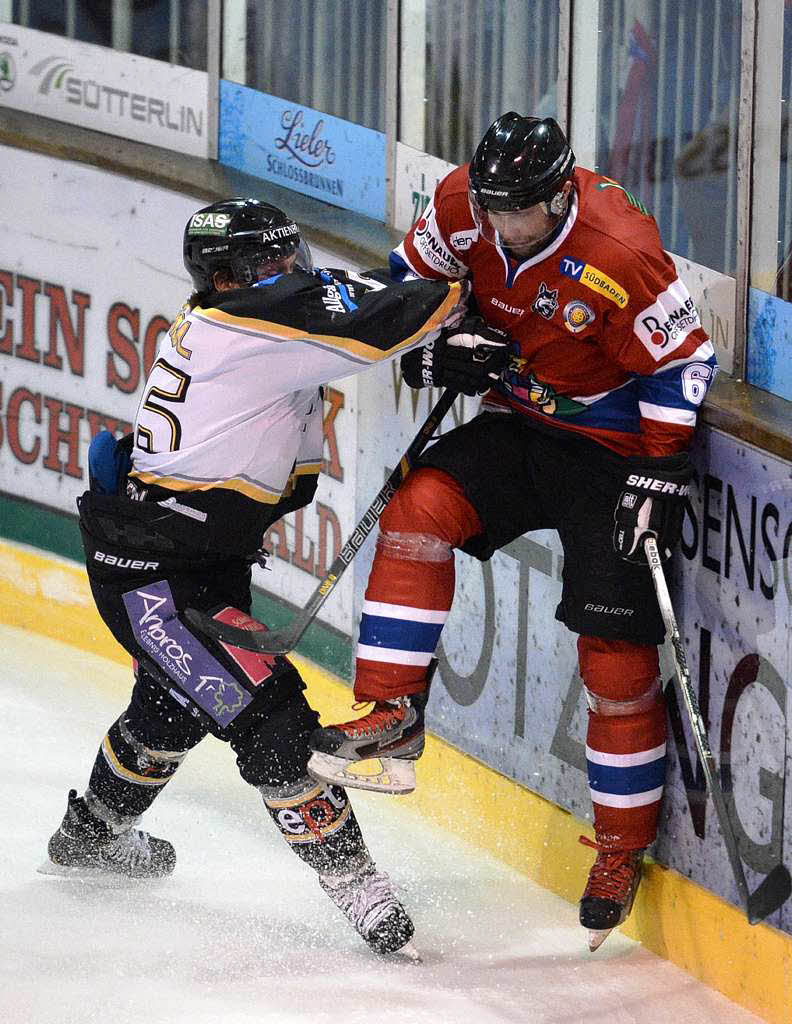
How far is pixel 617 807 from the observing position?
3340 millimetres

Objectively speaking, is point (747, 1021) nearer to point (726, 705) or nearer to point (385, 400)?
point (726, 705)

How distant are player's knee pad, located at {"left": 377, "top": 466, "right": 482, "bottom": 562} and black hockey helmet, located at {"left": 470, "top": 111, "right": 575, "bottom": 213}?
55 cm

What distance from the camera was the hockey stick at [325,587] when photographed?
3328mm

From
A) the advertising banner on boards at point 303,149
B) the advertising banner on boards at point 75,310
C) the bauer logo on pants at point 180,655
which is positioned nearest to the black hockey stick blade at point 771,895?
the bauer logo on pants at point 180,655

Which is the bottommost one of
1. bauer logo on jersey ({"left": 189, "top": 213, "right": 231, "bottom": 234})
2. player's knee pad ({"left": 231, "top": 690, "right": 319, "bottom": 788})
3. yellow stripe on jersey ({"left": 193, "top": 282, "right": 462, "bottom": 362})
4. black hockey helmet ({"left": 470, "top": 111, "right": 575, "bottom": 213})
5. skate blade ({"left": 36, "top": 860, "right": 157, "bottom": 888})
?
skate blade ({"left": 36, "top": 860, "right": 157, "bottom": 888})

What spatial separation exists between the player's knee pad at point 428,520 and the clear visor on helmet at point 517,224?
47cm

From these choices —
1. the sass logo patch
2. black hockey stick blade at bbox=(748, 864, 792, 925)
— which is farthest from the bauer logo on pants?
black hockey stick blade at bbox=(748, 864, 792, 925)

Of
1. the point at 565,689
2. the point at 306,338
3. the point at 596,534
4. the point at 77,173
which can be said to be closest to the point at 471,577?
the point at 565,689

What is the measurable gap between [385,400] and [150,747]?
3.53ft

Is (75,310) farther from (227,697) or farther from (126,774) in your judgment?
(227,697)

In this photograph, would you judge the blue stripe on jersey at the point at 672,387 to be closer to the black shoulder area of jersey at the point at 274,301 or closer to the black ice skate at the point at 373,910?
the black shoulder area of jersey at the point at 274,301

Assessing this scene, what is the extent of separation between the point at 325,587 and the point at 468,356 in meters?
0.59

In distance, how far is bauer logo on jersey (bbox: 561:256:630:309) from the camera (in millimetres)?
3070

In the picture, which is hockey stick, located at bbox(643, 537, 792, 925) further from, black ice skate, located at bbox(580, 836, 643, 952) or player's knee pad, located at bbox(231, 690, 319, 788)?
player's knee pad, located at bbox(231, 690, 319, 788)
